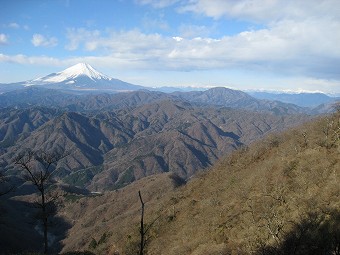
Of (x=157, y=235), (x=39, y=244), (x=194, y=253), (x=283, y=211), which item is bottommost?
(x=39, y=244)

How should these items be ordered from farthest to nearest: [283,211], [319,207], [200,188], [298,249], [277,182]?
[200,188] < [277,182] < [283,211] < [319,207] < [298,249]

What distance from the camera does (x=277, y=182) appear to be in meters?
33.2

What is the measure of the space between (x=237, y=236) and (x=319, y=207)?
7.37 meters

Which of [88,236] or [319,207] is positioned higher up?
[319,207]

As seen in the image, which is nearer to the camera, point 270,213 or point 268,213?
point 268,213

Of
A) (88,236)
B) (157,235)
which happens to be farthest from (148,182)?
(157,235)

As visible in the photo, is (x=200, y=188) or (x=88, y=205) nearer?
(x=200, y=188)

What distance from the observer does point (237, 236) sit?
28.3 meters

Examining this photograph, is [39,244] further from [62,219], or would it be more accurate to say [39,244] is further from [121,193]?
[121,193]

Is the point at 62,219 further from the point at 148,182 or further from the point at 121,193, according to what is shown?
the point at 148,182

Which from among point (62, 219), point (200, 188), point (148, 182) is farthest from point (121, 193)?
point (200, 188)

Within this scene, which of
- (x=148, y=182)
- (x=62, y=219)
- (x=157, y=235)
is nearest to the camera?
(x=157, y=235)

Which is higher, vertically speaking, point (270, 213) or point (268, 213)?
point (268, 213)

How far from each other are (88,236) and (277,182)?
102m
